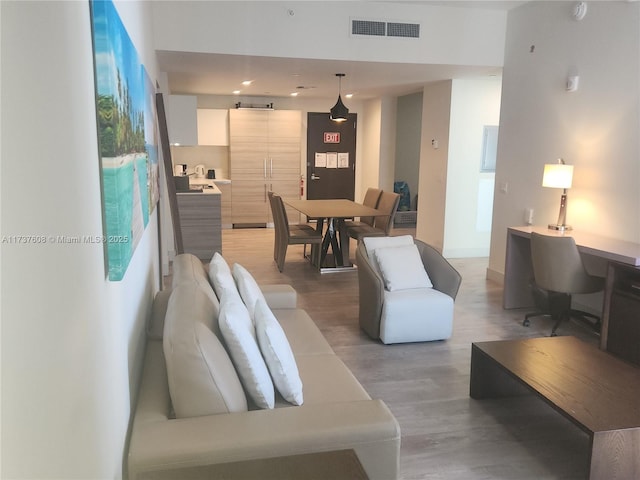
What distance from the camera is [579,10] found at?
4434mm

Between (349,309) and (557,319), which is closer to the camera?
(557,319)

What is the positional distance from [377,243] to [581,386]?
1924 millimetres

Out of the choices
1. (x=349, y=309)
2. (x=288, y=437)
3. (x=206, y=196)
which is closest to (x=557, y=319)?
(x=349, y=309)

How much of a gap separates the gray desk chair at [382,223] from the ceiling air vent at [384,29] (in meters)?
1.88

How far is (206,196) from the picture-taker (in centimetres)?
633

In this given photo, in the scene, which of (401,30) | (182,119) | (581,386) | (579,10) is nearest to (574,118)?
(579,10)

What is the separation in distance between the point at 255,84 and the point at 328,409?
20.9 feet

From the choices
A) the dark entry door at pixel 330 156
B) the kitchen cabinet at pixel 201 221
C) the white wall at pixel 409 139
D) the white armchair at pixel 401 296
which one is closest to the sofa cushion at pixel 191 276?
the white armchair at pixel 401 296

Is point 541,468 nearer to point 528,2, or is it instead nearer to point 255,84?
point 528,2

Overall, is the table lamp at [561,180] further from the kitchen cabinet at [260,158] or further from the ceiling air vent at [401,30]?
the kitchen cabinet at [260,158]

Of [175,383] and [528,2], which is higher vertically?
[528,2]

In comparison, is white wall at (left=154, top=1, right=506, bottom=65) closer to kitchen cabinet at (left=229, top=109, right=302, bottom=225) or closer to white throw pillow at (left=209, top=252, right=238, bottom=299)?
white throw pillow at (left=209, top=252, right=238, bottom=299)

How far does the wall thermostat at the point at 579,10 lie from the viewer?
4.40m

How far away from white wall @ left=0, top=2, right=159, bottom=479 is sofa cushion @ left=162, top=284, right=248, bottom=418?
307 mm
